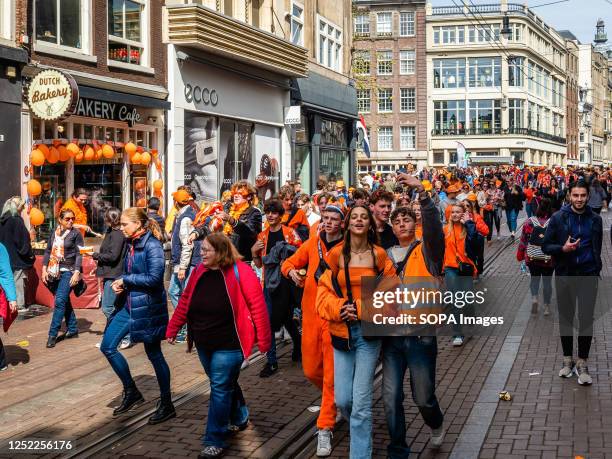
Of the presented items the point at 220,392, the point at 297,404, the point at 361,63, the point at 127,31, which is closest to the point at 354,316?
the point at 220,392

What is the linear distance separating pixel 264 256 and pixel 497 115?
67.8m

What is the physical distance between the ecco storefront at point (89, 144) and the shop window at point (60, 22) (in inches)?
37.2

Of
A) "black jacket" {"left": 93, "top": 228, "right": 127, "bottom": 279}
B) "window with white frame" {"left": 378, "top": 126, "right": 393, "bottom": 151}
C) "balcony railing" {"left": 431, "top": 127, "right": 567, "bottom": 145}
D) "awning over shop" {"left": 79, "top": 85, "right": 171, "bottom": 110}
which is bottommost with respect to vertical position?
"black jacket" {"left": 93, "top": 228, "right": 127, "bottom": 279}

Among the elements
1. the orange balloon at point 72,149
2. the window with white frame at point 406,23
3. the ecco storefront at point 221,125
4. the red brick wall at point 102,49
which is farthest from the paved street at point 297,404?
the window with white frame at point 406,23

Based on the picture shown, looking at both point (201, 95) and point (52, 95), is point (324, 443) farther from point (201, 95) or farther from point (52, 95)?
point (201, 95)

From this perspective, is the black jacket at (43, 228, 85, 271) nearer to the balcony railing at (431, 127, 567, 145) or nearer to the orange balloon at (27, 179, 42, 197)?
the orange balloon at (27, 179, 42, 197)

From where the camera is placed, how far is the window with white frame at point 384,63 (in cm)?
6912

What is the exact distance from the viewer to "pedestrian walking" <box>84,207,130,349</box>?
927cm

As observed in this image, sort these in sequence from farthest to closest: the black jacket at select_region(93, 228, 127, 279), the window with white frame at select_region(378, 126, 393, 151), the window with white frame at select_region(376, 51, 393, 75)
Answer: the window with white frame at select_region(378, 126, 393, 151) → the window with white frame at select_region(376, 51, 393, 75) → the black jacket at select_region(93, 228, 127, 279)

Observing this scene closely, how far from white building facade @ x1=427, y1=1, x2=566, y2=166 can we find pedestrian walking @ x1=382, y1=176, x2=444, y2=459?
2616 inches

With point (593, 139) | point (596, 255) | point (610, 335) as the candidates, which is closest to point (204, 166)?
point (610, 335)

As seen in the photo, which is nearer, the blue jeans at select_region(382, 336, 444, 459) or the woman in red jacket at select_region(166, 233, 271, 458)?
the blue jeans at select_region(382, 336, 444, 459)

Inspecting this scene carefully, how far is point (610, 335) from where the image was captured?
33.2 feet

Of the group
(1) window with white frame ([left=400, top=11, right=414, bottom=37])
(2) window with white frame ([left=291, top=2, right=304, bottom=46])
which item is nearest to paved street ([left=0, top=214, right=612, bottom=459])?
(2) window with white frame ([left=291, top=2, right=304, bottom=46])
